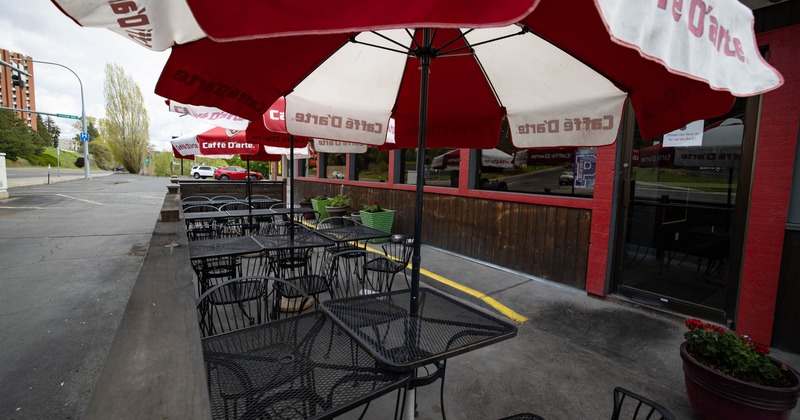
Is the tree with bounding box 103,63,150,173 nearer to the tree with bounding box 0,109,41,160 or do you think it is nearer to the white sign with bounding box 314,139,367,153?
the tree with bounding box 0,109,41,160

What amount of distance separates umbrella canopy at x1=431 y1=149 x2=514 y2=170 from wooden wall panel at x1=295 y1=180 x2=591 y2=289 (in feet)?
2.11

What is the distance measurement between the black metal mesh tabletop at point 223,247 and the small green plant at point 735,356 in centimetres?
386

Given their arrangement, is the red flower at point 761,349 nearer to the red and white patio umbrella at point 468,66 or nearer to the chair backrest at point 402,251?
the red and white patio umbrella at point 468,66

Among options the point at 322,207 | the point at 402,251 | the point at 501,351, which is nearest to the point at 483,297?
the point at 501,351

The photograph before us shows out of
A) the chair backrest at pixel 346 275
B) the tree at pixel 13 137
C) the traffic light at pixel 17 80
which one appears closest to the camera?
the chair backrest at pixel 346 275

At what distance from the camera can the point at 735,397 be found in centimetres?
220

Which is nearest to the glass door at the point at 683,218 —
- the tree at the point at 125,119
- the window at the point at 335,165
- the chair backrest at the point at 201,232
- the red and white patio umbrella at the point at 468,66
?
the red and white patio umbrella at the point at 468,66

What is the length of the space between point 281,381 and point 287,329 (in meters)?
0.46

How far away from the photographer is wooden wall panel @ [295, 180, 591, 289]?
4.71 meters

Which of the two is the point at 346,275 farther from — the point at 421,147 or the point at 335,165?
the point at 335,165

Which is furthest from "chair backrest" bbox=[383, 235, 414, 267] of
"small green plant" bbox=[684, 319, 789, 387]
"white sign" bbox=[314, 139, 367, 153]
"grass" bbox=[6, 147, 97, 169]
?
"grass" bbox=[6, 147, 97, 169]

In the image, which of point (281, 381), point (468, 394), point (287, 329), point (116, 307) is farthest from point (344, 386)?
point (116, 307)

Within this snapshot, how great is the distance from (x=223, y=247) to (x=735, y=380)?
170 inches

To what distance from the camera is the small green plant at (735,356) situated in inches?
86.7
